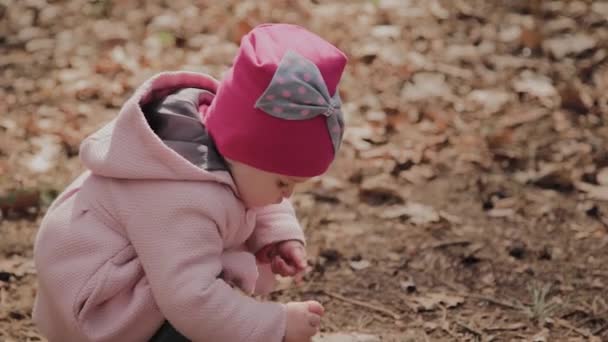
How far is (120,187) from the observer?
1.87 metres

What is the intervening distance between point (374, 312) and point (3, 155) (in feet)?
5.48

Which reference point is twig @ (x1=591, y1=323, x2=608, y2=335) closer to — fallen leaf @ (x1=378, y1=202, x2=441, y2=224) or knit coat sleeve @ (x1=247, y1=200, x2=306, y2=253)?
fallen leaf @ (x1=378, y1=202, x2=441, y2=224)

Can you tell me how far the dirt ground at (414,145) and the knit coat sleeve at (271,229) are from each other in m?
0.44

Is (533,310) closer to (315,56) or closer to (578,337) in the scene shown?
(578,337)

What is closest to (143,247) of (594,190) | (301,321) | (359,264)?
(301,321)

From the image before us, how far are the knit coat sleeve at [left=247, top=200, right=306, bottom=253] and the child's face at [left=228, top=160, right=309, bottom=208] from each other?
259 millimetres

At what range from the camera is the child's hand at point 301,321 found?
1898 millimetres

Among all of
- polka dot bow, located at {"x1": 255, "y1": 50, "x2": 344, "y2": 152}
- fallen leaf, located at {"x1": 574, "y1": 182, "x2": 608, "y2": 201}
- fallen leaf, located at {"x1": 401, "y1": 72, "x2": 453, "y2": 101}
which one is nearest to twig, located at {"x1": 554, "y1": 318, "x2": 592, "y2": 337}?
fallen leaf, located at {"x1": 574, "y1": 182, "x2": 608, "y2": 201}

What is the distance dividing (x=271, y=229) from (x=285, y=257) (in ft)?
0.27

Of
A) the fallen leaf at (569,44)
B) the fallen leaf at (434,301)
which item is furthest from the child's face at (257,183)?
the fallen leaf at (569,44)

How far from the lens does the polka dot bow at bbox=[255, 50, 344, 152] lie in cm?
171

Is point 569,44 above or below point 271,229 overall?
below

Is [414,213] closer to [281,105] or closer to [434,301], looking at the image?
[434,301]

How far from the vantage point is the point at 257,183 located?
187 cm
